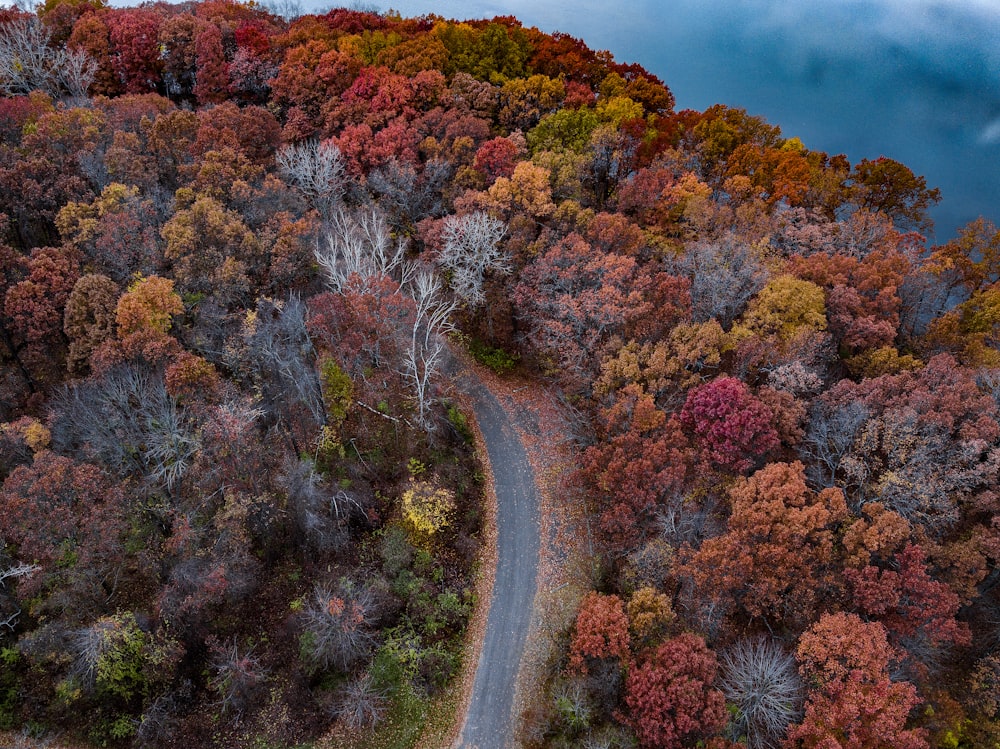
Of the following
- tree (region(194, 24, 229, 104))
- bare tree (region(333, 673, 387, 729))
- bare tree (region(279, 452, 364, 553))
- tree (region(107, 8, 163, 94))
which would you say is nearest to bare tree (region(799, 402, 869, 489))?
bare tree (region(333, 673, 387, 729))

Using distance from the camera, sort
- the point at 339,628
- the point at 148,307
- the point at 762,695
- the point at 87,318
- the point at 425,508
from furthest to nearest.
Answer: the point at 87,318
the point at 148,307
the point at 425,508
the point at 339,628
the point at 762,695

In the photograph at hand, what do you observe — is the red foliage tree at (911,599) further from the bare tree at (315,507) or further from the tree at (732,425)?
the bare tree at (315,507)

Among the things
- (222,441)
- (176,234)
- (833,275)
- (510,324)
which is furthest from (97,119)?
(833,275)

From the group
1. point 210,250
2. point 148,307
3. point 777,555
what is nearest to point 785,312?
point 777,555

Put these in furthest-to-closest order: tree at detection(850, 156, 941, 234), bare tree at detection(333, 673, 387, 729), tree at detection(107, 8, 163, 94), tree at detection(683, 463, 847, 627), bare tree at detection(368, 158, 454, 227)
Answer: tree at detection(107, 8, 163, 94), tree at detection(850, 156, 941, 234), bare tree at detection(368, 158, 454, 227), bare tree at detection(333, 673, 387, 729), tree at detection(683, 463, 847, 627)

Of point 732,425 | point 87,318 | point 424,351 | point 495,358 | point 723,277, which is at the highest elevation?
Answer: point 723,277

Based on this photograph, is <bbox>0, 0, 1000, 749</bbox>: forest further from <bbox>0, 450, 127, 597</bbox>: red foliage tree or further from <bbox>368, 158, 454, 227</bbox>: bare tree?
<bbox>368, 158, 454, 227</bbox>: bare tree

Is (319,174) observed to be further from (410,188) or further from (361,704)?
(361,704)
